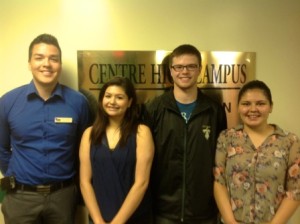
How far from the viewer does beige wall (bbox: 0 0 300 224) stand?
2084 mm

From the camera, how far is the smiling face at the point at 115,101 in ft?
5.57

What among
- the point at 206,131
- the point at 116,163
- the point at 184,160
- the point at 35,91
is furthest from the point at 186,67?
the point at 35,91

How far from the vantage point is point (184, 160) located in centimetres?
176

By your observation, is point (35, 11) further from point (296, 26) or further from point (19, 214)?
point (296, 26)

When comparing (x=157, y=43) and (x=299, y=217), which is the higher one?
(x=157, y=43)

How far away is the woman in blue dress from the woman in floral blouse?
43 cm

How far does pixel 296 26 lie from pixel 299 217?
142cm

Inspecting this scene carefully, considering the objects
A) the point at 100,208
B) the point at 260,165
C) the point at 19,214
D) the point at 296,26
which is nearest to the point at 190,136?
the point at 260,165

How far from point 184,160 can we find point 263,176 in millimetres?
427

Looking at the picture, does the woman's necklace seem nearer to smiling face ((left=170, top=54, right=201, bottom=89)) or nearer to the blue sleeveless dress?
the blue sleeveless dress

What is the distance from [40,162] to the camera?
1783 millimetres

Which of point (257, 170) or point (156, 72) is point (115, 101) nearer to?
point (156, 72)

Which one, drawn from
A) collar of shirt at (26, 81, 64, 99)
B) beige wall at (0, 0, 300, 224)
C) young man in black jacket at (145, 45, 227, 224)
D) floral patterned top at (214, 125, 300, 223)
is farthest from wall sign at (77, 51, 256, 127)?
floral patterned top at (214, 125, 300, 223)

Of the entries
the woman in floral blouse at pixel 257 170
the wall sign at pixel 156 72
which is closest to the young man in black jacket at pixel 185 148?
the woman in floral blouse at pixel 257 170
